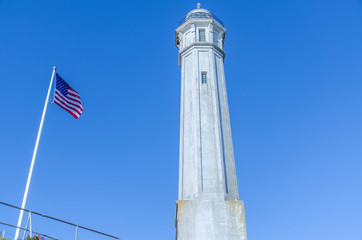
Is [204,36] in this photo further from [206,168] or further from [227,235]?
[227,235]

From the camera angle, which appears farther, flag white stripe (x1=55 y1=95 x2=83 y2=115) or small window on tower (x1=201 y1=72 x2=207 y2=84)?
small window on tower (x1=201 y1=72 x2=207 y2=84)

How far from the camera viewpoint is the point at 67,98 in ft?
76.0

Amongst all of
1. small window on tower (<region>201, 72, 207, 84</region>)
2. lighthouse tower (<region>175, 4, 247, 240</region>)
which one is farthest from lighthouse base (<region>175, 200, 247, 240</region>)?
small window on tower (<region>201, 72, 207, 84</region>)

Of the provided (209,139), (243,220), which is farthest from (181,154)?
(243,220)

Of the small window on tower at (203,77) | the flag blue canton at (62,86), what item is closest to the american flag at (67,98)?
the flag blue canton at (62,86)

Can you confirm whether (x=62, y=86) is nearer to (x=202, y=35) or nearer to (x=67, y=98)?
(x=67, y=98)

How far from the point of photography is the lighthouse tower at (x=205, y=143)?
1959cm

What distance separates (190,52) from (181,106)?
209 inches

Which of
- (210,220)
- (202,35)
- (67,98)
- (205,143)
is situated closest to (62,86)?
(67,98)

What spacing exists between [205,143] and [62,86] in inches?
404

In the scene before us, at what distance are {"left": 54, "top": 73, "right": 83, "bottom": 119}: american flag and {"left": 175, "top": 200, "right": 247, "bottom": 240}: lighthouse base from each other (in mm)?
9311

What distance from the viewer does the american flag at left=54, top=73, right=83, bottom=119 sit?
22505mm

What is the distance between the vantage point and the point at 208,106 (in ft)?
81.4

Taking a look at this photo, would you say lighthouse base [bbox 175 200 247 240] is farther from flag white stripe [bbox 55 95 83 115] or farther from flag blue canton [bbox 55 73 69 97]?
flag blue canton [bbox 55 73 69 97]
